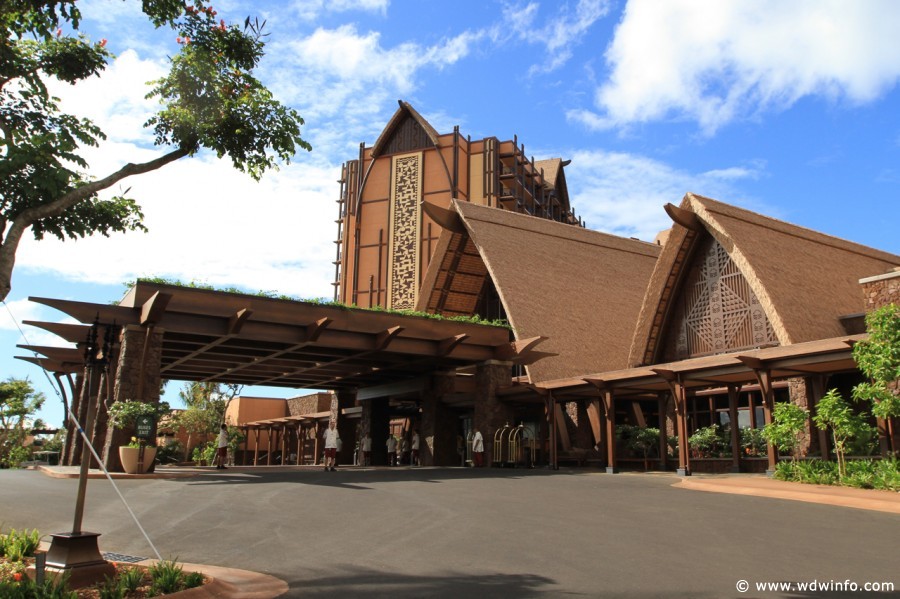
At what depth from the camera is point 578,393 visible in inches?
866

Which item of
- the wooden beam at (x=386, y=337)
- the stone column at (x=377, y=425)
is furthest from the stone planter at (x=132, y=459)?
the stone column at (x=377, y=425)

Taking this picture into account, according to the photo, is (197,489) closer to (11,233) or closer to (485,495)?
(485,495)

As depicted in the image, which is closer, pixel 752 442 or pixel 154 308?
pixel 154 308

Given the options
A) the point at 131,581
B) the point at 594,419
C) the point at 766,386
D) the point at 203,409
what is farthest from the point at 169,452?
the point at 131,581

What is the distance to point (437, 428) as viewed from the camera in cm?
2633

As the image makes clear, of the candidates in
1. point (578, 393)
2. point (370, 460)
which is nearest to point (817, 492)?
point (578, 393)

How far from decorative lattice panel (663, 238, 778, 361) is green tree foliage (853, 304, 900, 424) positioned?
24.0 feet

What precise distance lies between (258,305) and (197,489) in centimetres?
759

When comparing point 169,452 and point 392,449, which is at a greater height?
point 392,449

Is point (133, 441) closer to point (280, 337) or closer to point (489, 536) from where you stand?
point (280, 337)

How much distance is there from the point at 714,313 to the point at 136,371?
1737 centimetres

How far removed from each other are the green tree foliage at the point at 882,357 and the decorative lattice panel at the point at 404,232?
108 ft

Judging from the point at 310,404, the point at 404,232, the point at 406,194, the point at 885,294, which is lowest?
the point at 310,404

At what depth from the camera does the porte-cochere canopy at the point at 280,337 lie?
18.7 meters
